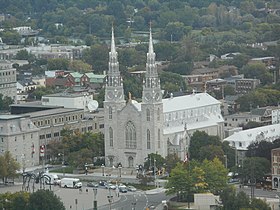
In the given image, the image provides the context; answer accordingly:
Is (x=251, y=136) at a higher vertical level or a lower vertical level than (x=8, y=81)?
lower

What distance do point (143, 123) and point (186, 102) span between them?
4.36 metres

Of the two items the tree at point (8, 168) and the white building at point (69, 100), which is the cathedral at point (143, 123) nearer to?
the tree at point (8, 168)

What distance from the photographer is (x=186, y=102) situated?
82.6m

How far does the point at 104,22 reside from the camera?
160 metres

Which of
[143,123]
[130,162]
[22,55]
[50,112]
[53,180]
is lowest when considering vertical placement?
[53,180]

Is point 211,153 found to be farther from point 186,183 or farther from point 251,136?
point 186,183

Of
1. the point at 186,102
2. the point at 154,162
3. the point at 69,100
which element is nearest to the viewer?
the point at 154,162

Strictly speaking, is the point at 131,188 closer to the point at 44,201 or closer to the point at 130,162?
the point at 130,162

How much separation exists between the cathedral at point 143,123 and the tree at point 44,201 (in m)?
12.5

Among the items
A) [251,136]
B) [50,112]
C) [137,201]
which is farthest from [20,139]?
[137,201]

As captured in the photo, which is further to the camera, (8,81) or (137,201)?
(8,81)

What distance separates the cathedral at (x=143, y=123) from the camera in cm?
7862

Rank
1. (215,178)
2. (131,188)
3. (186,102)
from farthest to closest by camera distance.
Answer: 1. (186,102)
2. (131,188)
3. (215,178)

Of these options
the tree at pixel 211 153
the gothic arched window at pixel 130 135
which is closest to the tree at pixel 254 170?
the tree at pixel 211 153
